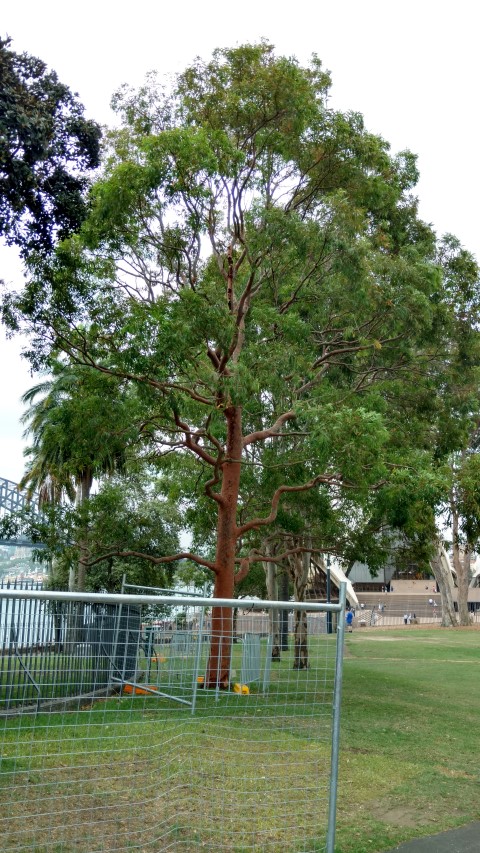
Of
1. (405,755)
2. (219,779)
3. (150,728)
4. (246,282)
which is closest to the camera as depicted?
(150,728)

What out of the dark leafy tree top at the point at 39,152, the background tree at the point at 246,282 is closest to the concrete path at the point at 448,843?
the background tree at the point at 246,282

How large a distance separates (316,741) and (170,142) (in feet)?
33.4

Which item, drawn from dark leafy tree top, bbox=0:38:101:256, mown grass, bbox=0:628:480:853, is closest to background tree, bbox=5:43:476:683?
dark leafy tree top, bbox=0:38:101:256

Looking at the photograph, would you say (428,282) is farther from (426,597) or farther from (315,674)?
(426,597)

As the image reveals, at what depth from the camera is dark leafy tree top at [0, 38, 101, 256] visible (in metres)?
12.3

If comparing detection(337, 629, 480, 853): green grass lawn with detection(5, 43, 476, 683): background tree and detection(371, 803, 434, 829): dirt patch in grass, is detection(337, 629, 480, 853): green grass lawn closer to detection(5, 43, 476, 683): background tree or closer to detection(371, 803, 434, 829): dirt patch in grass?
detection(371, 803, 434, 829): dirt patch in grass

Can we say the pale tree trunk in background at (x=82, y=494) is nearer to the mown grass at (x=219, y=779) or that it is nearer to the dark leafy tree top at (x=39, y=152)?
the dark leafy tree top at (x=39, y=152)

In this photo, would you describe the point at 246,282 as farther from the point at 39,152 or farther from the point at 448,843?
the point at 448,843

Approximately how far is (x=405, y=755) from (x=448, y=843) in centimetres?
428

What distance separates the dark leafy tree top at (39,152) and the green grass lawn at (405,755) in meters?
9.28

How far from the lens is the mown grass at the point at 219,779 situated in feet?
18.6

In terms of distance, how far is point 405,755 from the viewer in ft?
37.1


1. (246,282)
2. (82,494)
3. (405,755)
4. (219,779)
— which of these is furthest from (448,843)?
(82,494)

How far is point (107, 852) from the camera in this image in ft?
17.5
